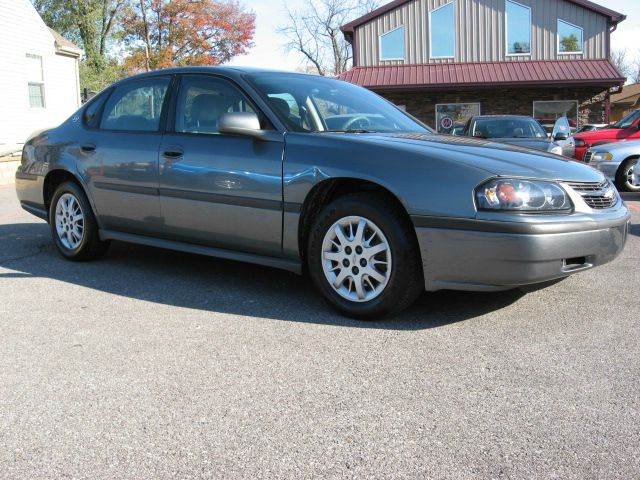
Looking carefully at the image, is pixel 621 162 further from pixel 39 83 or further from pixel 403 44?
pixel 39 83

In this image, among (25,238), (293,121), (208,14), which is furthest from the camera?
(208,14)

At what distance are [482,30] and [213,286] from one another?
22.0 metres

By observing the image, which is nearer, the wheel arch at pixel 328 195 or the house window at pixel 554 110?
the wheel arch at pixel 328 195

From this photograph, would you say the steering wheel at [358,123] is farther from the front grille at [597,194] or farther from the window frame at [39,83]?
the window frame at [39,83]

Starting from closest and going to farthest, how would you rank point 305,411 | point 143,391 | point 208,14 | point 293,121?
point 305,411, point 143,391, point 293,121, point 208,14

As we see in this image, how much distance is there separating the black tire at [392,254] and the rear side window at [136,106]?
1.77 meters

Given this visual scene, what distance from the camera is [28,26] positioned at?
19734 millimetres

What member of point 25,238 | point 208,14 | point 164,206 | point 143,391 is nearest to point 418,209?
point 143,391

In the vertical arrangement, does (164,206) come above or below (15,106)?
below

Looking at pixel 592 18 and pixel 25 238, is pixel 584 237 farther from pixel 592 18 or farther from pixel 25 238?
pixel 592 18

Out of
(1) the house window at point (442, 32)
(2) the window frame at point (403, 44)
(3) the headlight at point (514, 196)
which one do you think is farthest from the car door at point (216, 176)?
(1) the house window at point (442, 32)

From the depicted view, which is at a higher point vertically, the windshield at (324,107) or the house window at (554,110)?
the house window at (554,110)

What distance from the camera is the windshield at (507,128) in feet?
37.3

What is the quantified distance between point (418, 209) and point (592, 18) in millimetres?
23573
